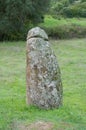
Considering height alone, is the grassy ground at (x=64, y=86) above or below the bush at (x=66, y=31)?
below

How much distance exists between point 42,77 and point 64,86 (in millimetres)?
5043

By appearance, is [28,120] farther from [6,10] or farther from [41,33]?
[6,10]

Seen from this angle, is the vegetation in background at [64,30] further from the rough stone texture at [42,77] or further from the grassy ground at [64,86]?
the rough stone texture at [42,77]

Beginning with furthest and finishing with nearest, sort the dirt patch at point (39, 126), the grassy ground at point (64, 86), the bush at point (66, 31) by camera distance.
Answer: the bush at point (66, 31)
the grassy ground at point (64, 86)
the dirt patch at point (39, 126)

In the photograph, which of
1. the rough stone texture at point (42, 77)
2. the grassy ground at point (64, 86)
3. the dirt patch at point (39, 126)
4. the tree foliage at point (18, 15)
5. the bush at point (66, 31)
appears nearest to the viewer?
the dirt patch at point (39, 126)

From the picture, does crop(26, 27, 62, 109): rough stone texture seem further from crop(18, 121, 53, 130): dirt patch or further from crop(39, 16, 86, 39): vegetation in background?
crop(39, 16, 86, 39): vegetation in background

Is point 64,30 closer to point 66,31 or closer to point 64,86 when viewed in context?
point 66,31

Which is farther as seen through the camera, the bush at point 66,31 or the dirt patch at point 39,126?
the bush at point 66,31

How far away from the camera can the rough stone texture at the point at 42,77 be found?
28.4ft

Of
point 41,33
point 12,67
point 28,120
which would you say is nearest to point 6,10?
point 12,67

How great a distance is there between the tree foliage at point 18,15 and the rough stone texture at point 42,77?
16.8m

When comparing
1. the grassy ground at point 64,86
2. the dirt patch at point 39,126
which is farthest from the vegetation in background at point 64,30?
the dirt patch at point 39,126

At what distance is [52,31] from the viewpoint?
27.9 metres

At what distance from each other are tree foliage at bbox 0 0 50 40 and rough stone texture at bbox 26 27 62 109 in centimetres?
1683
